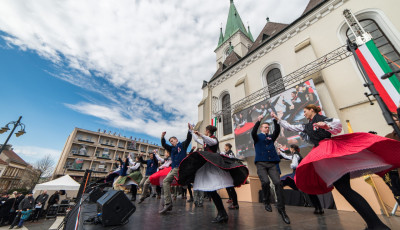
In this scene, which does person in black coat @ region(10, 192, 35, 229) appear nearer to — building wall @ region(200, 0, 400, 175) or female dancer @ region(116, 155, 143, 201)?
female dancer @ region(116, 155, 143, 201)

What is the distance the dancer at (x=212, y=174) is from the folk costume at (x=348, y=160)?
0.98m

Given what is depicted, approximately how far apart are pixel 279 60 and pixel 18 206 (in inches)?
735

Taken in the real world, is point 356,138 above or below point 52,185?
above

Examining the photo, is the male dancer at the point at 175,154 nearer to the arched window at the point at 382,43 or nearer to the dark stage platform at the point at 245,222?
the dark stage platform at the point at 245,222

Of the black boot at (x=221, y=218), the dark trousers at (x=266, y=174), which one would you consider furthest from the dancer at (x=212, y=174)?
the dark trousers at (x=266, y=174)

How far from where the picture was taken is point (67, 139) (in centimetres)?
3734

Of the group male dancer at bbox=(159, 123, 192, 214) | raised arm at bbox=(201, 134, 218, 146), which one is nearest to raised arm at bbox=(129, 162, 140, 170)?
male dancer at bbox=(159, 123, 192, 214)

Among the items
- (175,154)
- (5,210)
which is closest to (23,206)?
(5,210)

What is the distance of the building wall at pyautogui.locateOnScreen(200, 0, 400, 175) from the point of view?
6695mm

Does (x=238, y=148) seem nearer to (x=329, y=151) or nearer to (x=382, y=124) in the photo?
(x=382, y=124)

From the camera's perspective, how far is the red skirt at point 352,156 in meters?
1.96

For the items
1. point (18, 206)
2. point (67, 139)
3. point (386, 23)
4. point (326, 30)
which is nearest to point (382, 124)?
point (386, 23)

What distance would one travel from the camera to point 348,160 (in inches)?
84.0

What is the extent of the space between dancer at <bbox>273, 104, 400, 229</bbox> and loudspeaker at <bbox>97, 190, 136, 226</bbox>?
9.29 ft
